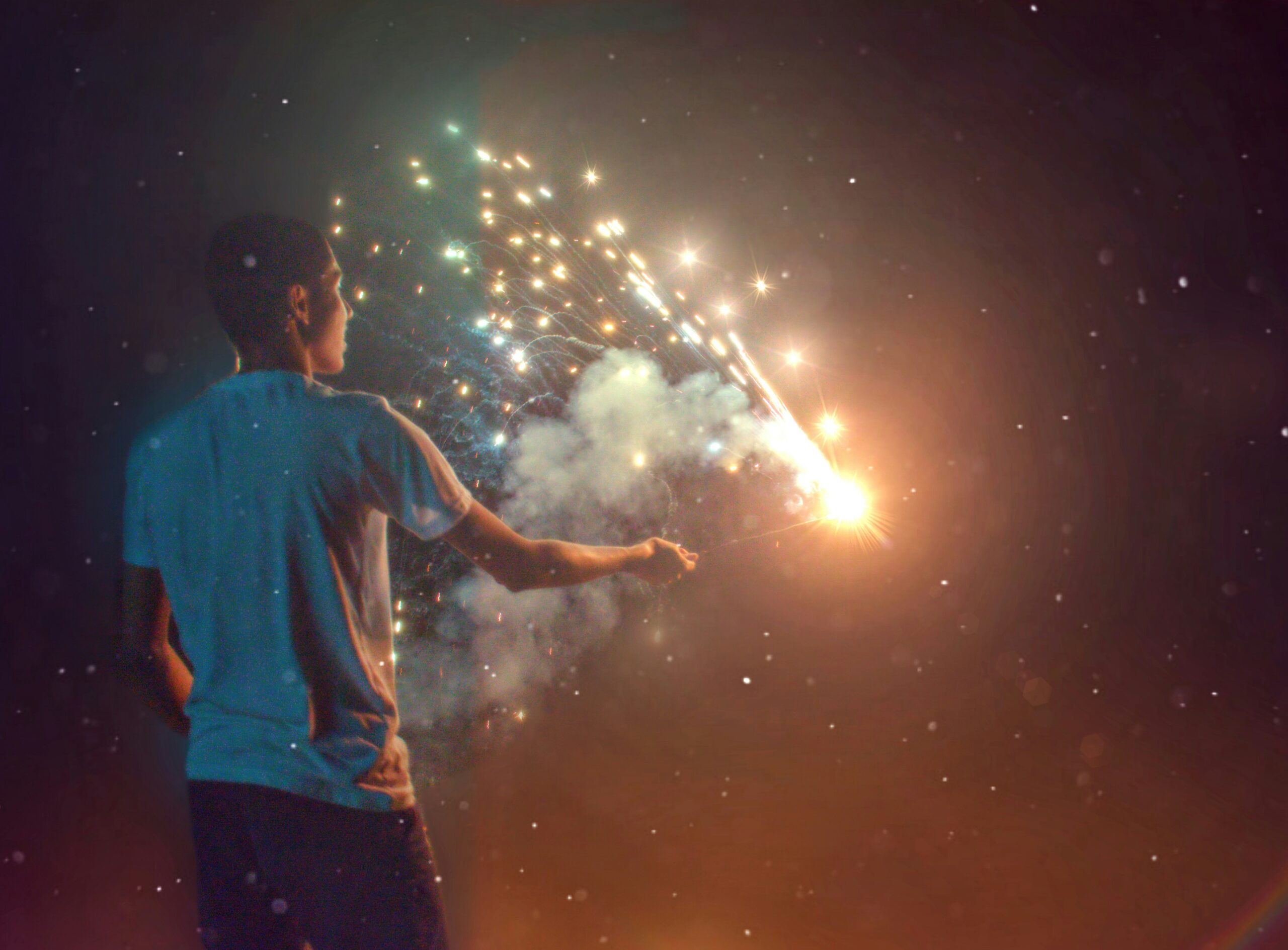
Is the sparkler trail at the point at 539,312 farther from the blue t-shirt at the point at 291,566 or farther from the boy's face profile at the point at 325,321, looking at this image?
the blue t-shirt at the point at 291,566

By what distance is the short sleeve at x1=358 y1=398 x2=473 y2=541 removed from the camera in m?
1.07

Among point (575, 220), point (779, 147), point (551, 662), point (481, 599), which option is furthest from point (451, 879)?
point (779, 147)

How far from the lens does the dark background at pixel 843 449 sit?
1.82 meters

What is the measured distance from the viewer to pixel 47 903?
1795 mm

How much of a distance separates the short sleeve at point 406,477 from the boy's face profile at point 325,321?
232mm

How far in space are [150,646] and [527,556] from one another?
1.83ft

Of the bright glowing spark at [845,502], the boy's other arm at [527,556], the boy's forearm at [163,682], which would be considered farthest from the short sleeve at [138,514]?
the bright glowing spark at [845,502]

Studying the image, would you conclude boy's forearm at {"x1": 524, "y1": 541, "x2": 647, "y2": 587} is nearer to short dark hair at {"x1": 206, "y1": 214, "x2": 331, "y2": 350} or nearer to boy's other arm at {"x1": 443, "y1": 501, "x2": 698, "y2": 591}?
boy's other arm at {"x1": 443, "y1": 501, "x2": 698, "y2": 591}

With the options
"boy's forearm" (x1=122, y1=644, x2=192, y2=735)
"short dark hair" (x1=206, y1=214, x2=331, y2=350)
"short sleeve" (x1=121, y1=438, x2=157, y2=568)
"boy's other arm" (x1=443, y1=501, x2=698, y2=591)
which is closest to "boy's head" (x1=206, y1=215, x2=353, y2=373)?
"short dark hair" (x1=206, y1=214, x2=331, y2=350)

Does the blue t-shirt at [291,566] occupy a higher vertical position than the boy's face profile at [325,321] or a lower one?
lower

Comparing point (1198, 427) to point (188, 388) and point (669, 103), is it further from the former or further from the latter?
point (188, 388)

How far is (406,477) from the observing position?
1072 mm

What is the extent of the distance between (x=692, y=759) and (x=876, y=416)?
41.4 inches

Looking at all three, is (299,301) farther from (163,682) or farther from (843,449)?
(843,449)
